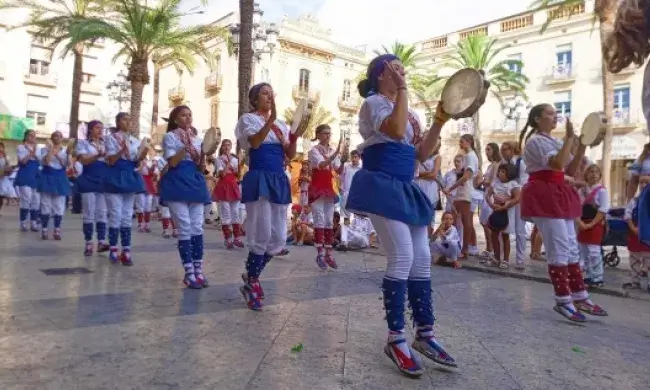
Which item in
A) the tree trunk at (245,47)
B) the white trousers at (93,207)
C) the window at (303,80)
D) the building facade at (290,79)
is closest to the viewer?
the white trousers at (93,207)

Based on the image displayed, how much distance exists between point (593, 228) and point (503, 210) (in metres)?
1.57

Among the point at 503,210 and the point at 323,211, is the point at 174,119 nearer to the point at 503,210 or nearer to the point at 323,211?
the point at 323,211

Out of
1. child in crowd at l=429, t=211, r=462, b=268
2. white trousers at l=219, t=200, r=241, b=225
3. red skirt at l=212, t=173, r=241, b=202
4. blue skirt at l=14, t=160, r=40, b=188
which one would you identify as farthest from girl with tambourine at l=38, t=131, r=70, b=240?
child in crowd at l=429, t=211, r=462, b=268

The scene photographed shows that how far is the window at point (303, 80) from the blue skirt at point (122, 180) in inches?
1408

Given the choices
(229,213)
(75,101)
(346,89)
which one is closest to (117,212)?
(229,213)

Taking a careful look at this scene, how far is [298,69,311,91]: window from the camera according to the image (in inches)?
1667

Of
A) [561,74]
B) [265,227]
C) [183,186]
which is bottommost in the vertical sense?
[265,227]

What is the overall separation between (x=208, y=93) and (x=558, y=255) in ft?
132

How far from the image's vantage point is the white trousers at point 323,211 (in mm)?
7961

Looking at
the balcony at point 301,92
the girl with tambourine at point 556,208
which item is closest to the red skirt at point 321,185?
the girl with tambourine at point 556,208

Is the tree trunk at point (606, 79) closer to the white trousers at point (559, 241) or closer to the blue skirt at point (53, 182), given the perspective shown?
the white trousers at point (559, 241)

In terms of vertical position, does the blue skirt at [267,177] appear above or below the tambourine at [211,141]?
below

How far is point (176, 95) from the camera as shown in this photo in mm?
45781

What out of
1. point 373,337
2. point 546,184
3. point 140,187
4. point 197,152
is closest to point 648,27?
point 373,337
